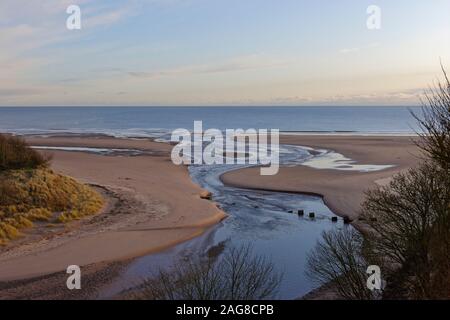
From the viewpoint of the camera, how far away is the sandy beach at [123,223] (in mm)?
21078

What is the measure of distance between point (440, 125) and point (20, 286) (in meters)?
15.9

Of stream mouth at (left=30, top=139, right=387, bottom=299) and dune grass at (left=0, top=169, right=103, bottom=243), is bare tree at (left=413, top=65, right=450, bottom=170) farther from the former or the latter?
dune grass at (left=0, top=169, right=103, bottom=243)

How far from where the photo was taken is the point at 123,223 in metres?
27.4

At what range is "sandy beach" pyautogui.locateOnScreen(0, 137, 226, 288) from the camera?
69.2 ft

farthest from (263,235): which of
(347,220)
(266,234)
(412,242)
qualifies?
(412,242)

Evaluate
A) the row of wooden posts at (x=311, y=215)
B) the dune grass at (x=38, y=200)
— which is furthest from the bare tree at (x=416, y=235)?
the dune grass at (x=38, y=200)

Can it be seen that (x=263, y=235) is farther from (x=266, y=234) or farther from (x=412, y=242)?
(x=412, y=242)

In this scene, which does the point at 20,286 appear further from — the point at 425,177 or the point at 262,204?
the point at 262,204

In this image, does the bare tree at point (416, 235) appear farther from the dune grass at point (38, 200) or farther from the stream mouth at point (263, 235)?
the dune grass at point (38, 200)

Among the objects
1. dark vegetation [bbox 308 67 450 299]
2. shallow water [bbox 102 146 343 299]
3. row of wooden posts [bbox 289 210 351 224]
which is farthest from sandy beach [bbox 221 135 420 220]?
dark vegetation [bbox 308 67 450 299]
